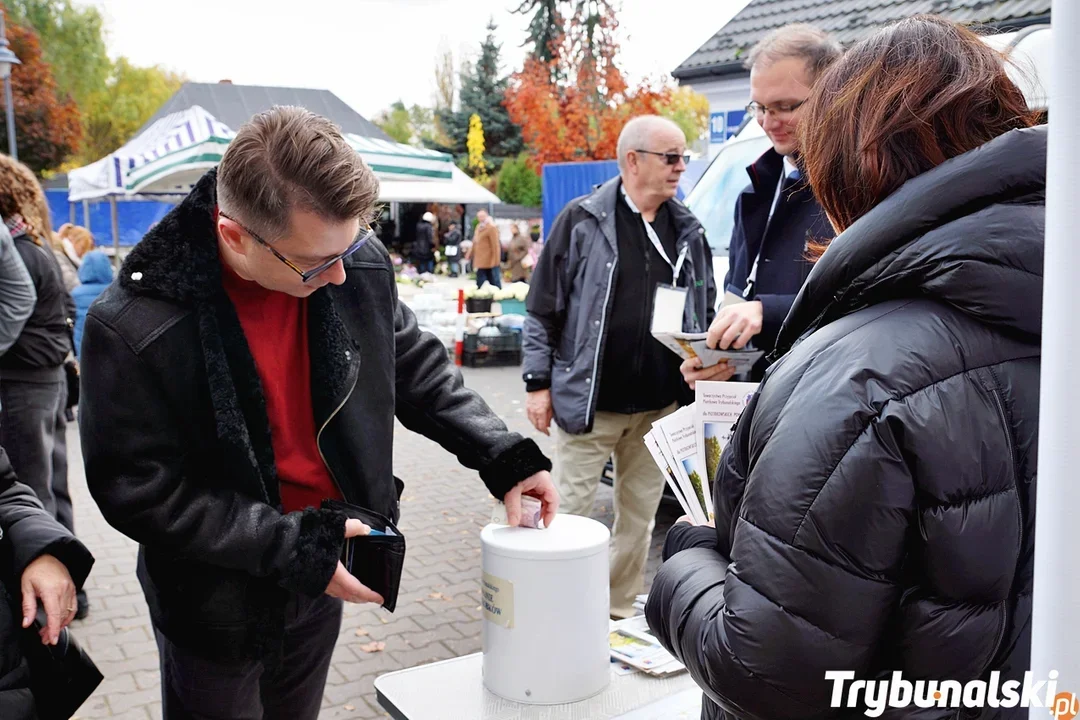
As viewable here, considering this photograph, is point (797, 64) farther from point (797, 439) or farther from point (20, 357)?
point (20, 357)

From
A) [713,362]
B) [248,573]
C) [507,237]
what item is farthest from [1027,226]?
[507,237]

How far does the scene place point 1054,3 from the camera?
2.73 feet

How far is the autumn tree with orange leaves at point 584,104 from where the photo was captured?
2753 centimetres

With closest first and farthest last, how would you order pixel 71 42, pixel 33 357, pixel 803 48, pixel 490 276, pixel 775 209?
1. pixel 803 48
2. pixel 775 209
3. pixel 33 357
4. pixel 490 276
5. pixel 71 42

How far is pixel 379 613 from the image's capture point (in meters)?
4.77

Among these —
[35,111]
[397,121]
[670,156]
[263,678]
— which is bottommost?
[263,678]

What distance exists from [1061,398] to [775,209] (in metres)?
2.25

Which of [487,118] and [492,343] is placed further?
[487,118]

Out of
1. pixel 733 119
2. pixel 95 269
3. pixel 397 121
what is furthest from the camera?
pixel 397 121

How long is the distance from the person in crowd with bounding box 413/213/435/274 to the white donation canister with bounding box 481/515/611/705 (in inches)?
1006

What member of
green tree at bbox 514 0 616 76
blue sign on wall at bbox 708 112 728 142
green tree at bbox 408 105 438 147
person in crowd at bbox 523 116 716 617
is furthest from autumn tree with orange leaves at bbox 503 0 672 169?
green tree at bbox 408 105 438 147

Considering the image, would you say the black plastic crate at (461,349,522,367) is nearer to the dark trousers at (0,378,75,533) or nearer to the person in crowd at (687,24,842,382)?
the dark trousers at (0,378,75,533)

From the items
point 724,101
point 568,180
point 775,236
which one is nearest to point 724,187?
point 775,236

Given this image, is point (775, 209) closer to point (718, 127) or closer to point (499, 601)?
point (499, 601)
